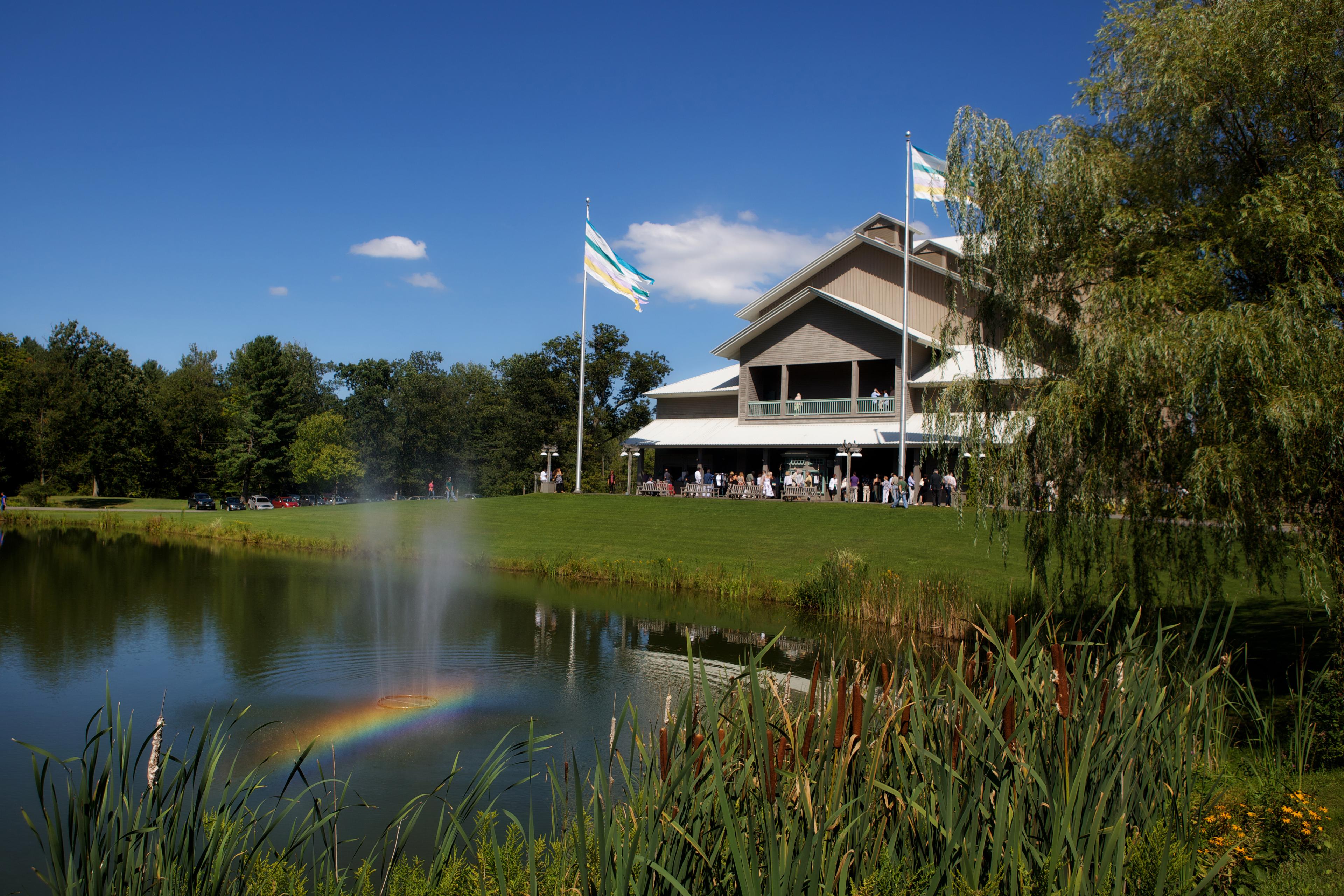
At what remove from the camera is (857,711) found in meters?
3.79

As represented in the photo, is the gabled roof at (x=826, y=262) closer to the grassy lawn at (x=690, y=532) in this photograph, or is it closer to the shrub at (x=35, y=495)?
the grassy lawn at (x=690, y=532)

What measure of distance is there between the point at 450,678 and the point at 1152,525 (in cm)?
983

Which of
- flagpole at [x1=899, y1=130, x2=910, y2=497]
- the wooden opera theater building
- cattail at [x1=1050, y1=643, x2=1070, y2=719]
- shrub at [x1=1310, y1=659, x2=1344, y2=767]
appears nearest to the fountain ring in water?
cattail at [x1=1050, y1=643, x2=1070, y2=719]

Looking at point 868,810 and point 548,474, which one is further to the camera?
point 548,474

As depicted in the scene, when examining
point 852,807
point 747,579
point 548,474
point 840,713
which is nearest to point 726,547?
point 747,579

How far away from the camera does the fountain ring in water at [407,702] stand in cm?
1155

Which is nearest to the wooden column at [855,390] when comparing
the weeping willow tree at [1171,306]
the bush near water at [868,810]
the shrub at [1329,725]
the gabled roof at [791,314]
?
the gabled roof at [791,314]

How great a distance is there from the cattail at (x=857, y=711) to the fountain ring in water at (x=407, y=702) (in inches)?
345

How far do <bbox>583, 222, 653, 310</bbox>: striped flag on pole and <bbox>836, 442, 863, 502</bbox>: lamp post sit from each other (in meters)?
9.75

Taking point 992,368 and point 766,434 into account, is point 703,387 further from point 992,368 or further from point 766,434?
point 992,368

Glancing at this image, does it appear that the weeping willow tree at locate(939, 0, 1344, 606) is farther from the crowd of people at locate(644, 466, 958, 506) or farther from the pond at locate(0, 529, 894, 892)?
the crowd of people at locate(644, 466, 958, 506)

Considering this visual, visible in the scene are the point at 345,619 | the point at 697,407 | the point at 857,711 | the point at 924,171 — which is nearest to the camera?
the point at 857,711

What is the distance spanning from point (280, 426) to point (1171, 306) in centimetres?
6805

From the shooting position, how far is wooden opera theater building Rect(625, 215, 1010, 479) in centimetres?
3325
